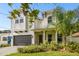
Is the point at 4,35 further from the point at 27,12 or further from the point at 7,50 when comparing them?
the point at 27,12

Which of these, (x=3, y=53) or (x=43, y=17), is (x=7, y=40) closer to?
(x=3, y=53)

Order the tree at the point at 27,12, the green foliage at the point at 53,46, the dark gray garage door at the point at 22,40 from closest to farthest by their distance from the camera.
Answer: the tree at the point at 27,12 < the green foliage at the point at 53,46 < the dark gray garage door at the point at 22,40

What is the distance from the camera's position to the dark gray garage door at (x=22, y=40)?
584cm

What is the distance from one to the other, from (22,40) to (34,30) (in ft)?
1.22

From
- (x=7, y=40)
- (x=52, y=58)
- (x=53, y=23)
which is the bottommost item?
(x=52, y=58)

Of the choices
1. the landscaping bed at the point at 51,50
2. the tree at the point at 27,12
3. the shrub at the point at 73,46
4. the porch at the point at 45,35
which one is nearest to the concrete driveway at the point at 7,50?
the landscaping bed at the point at 51,50

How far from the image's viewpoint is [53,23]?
19.3 ft

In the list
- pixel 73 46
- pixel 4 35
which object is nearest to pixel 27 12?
pixel 4 35

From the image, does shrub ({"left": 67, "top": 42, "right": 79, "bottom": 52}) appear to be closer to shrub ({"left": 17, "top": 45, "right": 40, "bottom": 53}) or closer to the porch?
the porch

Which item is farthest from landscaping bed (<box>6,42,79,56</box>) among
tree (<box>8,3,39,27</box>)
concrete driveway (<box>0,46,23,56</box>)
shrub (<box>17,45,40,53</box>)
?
tree (<box>8,3,39,27</box>)

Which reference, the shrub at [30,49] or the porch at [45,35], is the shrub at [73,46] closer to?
the porch at [45,35]

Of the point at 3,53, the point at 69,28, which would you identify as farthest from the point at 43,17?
the point at 3,53

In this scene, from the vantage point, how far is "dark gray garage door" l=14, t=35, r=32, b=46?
5.84 metres

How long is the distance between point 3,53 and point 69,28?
159 centimetres
